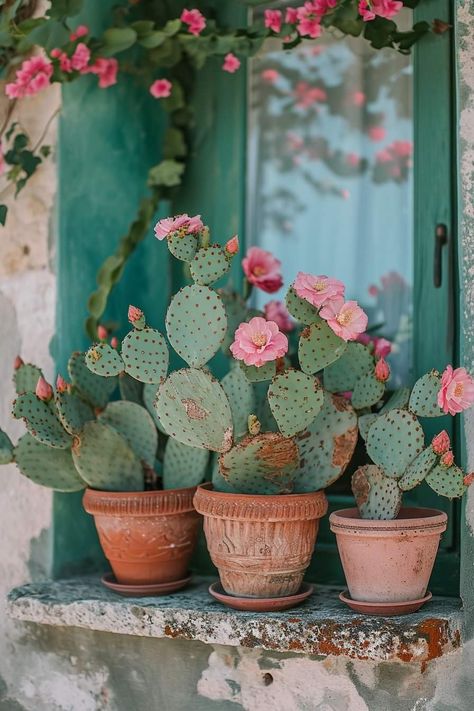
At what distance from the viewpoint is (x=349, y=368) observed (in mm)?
2553

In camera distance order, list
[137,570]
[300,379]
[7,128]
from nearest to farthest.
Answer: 1. [300,379]
2. [137,570]
3. [7,128]

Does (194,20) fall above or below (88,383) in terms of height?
above

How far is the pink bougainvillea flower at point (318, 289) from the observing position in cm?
232

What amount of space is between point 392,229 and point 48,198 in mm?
→ 1020

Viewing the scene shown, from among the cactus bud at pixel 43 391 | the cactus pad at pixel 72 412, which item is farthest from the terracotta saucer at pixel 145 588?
the cactus bud at pixel 43 391

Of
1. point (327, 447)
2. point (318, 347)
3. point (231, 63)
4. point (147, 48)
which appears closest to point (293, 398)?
point (318, 347)

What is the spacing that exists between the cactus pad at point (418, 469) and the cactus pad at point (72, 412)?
84 cm

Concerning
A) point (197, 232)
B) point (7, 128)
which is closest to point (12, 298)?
point (7, 128)

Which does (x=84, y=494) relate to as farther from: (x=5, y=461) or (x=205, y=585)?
(x=205, y=585)

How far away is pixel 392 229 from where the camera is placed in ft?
9.73

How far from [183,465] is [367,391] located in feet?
1.81

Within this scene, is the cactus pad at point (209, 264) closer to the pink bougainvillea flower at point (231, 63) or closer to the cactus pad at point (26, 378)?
the cactus pad at point (26, 378)

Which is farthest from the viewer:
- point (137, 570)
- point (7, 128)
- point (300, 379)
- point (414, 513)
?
point (7, 128)

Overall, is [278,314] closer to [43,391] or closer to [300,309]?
[300,309]
